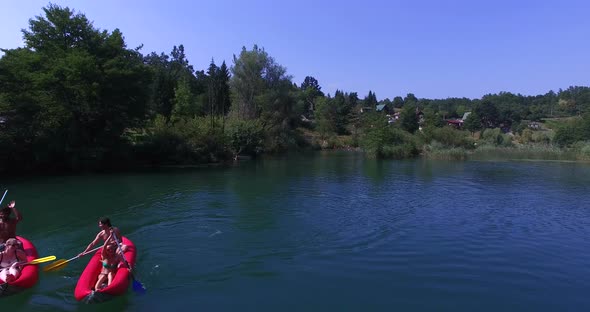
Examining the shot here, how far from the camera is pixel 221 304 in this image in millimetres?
9492

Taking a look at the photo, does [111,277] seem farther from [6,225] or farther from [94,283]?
[6,225]

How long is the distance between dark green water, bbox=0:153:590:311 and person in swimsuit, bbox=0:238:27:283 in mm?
519

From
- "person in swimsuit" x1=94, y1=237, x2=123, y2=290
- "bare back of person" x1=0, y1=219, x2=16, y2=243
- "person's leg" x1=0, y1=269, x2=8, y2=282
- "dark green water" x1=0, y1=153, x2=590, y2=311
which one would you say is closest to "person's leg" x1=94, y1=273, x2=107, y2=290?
"person in swimsuit" x1=94, y1=237, x2=123, y2=290

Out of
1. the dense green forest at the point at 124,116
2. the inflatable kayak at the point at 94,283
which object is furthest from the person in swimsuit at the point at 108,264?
the dense green forest at the point at 124,116

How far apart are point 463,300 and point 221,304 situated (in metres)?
5.39

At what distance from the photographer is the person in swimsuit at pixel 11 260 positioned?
9511 mm

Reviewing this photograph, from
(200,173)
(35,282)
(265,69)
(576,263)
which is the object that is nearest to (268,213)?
(35,282)

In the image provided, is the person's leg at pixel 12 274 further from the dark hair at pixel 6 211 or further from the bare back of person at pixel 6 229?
the dark hair at pixel 6 211

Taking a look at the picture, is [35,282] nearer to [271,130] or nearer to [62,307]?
[62,307]

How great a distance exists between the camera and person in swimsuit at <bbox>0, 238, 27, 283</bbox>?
9511 mm

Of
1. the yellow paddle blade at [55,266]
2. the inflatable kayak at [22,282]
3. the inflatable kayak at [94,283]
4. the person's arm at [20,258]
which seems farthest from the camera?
the yellow paddle blade at [55,266]

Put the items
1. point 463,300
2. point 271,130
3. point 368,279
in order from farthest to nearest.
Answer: point 271,130 → point 368,279 → point 463,300

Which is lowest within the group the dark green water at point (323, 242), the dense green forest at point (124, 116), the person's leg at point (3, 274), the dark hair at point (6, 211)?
the dark green water at point (323, 242)

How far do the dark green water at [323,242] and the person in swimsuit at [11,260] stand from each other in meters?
0.52
